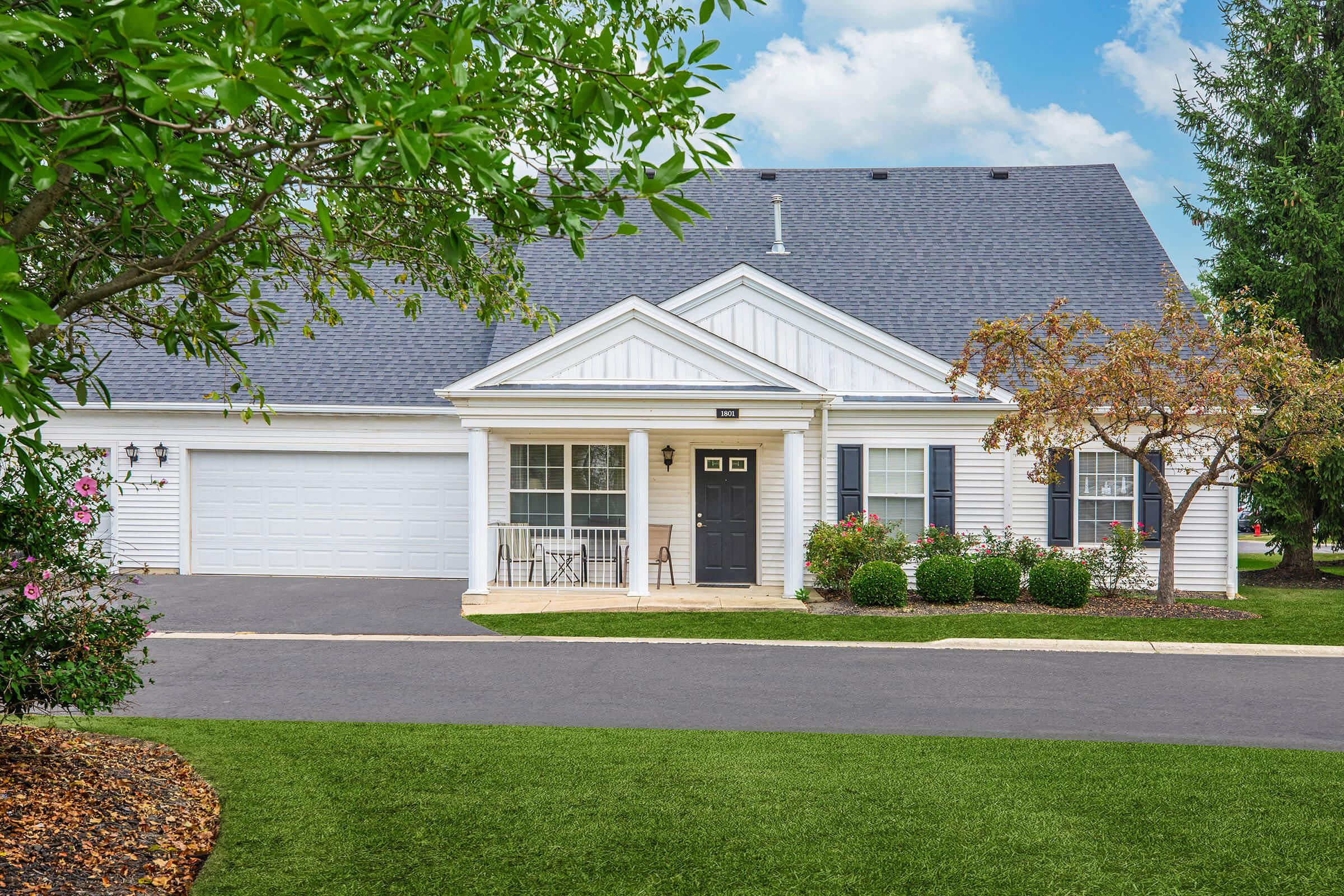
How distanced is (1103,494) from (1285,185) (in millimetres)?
8373

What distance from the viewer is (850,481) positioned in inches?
621

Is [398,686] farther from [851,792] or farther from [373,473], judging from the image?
[373,473]

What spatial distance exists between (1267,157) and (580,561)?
16916 millimetres

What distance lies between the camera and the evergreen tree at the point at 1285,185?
747 inches

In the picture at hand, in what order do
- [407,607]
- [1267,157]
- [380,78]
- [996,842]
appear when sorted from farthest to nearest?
[1267,157] → [407,607] → [996,842] → [380,78]

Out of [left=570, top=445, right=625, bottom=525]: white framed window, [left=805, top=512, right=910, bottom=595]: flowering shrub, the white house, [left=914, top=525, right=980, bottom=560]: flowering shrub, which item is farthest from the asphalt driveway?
[left=914, top=525, right=980, bottom=560]: flowering shrub

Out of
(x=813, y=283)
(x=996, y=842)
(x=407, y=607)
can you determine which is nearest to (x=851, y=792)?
(x=996, y=842)

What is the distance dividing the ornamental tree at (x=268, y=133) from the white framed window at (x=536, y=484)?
10.5 meters

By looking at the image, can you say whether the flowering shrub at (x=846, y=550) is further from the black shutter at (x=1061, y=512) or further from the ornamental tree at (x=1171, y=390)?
the black shutter at (x=1061, y=512)

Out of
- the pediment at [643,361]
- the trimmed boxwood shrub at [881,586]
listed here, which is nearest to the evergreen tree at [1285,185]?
the trimmed boxwood shrub at [881,586]

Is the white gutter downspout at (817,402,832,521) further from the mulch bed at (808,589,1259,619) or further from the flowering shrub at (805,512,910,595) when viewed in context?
the mulch bed at (808,589,1259,619)

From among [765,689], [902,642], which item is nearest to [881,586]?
[902,642]

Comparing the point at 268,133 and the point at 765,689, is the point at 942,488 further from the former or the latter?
the point at 268,133

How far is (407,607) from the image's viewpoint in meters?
13.8
